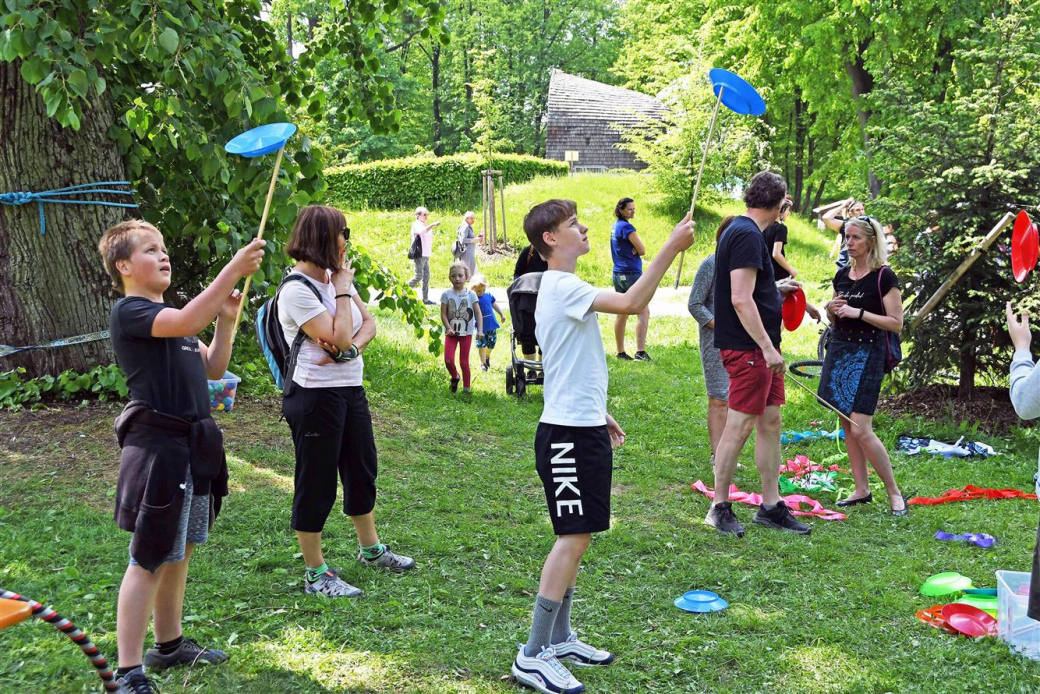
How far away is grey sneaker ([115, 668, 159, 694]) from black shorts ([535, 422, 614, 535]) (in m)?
1.59

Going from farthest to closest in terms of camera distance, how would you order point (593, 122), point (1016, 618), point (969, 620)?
1. point (593, 122)
2. point (969, 620)
3. point (1016, 618)

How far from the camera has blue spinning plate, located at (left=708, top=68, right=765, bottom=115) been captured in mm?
4500

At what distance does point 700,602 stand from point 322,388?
6.91ft

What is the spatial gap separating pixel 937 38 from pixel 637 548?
14.0m

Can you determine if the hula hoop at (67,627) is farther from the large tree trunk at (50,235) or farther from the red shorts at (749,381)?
the large tree trunk at (50,235)

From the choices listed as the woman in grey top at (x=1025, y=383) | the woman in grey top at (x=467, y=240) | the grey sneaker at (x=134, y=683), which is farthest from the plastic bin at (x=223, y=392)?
the woman in grey top at (x=467, y=240)

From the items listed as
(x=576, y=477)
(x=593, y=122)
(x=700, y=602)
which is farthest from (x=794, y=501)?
(x=593, y=122)

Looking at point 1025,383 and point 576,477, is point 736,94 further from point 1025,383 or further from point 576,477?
point 576,477

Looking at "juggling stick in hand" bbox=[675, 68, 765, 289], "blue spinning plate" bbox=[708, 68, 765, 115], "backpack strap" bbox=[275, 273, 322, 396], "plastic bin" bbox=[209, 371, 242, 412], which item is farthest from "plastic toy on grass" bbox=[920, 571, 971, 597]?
"plastic bin" bbox=[209, 371, 242, 412]

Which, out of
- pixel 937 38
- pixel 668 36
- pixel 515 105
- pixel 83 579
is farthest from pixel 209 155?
pixel 515 105

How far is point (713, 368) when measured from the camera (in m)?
6.55

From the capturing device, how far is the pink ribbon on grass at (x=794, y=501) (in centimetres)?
600

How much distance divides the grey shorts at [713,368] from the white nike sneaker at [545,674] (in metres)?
3.32

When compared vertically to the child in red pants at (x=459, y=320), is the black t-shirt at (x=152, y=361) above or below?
above
